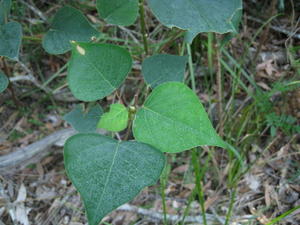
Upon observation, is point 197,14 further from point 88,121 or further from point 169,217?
point 169,217

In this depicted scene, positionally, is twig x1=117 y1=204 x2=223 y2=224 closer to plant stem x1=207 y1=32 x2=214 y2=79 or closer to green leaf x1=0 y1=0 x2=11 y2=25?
plant stem x1=207 y1=32 x2=214 y2=79

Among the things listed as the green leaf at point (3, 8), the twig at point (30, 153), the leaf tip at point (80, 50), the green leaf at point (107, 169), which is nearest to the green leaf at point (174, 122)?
the green leaf at point (107, 169)

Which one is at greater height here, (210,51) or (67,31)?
(67,31)

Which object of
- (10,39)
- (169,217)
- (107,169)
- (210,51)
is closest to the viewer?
(107,169)

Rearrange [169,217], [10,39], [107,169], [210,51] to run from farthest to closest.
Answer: [210,51] → [169,217] → [10,39] → [107,169]

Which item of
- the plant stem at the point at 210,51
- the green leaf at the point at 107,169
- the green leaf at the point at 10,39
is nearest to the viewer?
the green leaf at the point at 107,169

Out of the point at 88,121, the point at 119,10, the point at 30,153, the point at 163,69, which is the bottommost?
the point at 30,153

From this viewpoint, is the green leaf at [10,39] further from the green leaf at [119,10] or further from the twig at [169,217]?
the twig at [169,217]

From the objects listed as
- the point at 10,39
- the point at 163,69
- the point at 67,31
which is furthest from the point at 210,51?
the point at 10,39
